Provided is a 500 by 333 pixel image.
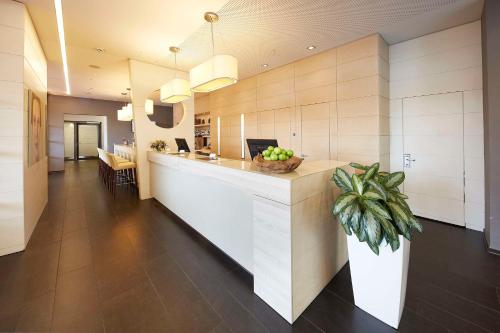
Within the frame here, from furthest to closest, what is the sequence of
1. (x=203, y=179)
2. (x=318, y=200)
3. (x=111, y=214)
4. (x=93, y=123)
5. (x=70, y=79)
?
(x=93, y=123), (x=70, y=79), (x=111, y=214), (x=203, y=179), (x=318, y=200)

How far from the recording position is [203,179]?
9.36 ft

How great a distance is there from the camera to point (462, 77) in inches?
132

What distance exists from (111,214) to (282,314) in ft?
11.8

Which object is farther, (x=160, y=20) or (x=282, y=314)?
(x=160, y=20)

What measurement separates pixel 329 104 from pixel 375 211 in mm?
3361

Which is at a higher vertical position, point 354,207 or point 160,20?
point 160,20

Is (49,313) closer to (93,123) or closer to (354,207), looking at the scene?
(354,207)

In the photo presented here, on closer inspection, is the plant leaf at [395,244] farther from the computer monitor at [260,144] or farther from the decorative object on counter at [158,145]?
the decorative object on counter at [158,145]

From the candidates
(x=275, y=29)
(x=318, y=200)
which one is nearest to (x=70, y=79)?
(x=275, y=29)

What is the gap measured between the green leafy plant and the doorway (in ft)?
49.1

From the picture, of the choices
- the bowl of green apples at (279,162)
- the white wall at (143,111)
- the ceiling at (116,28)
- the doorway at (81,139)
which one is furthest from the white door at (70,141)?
the bowl of green apples at (279,162)

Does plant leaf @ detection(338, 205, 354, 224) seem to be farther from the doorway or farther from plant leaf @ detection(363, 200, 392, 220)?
the doorway

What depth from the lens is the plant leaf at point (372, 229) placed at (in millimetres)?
1467

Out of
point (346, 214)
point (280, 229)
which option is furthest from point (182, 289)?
point (346, 214)
